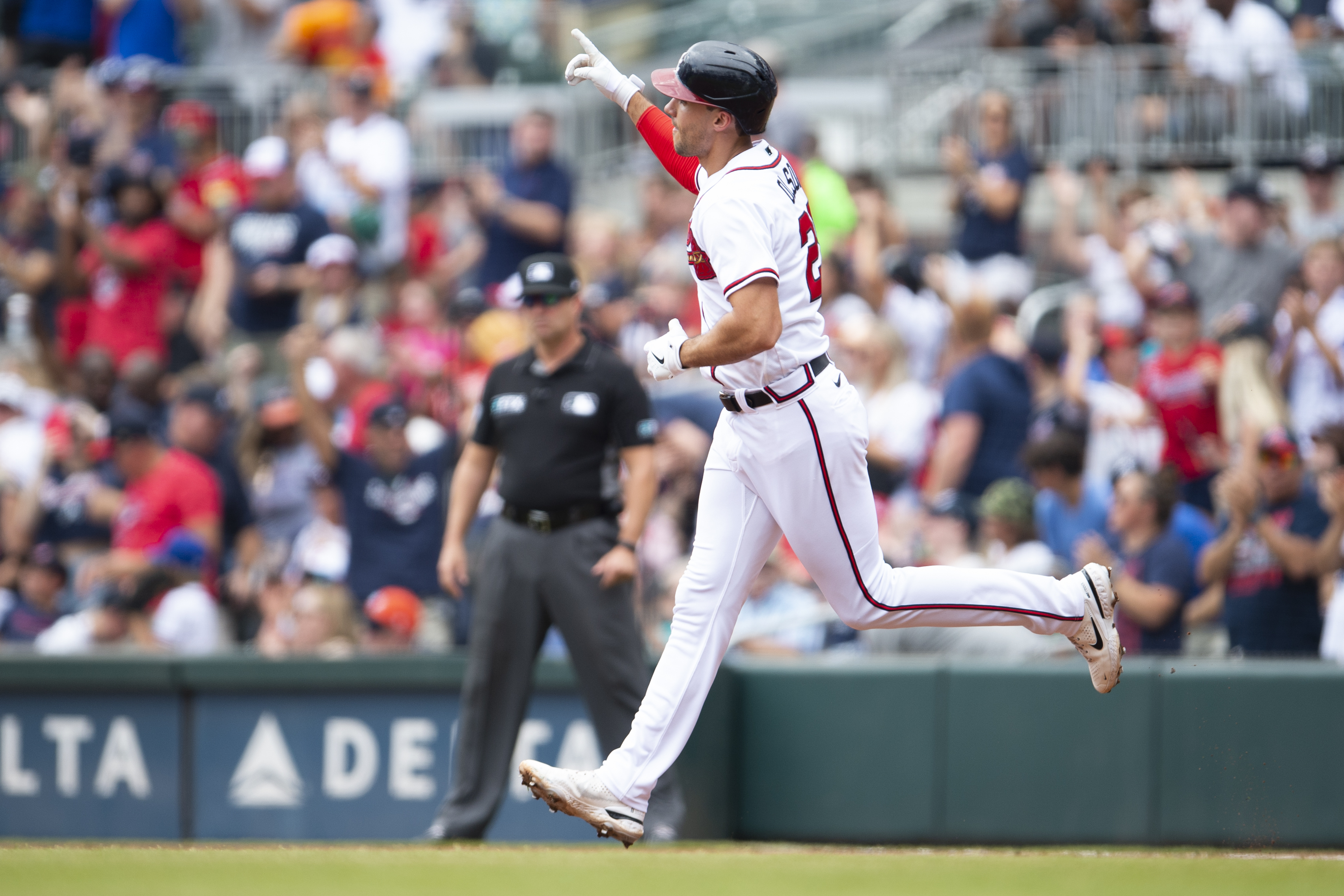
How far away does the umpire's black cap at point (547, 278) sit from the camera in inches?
266

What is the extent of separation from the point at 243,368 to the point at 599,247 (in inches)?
107

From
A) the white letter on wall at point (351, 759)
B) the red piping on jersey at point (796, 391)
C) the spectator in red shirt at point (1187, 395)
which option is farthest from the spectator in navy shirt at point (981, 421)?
the red piping on jersey at point (796, 391)

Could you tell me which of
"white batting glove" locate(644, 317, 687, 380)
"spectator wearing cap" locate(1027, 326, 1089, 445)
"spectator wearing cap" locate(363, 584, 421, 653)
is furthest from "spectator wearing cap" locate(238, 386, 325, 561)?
"white batting glove" locate(644, 317, 687, 380)

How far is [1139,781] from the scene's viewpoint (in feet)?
23.7

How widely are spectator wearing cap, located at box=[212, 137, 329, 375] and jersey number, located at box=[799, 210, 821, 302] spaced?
7921 mm

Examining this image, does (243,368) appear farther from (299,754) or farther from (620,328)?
(299,754)

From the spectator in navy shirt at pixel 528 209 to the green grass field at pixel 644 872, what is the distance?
6.38 meters

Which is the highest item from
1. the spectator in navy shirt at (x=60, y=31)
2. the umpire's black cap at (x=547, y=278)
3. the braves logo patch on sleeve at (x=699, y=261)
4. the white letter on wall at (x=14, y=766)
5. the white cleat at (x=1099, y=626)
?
the spectator in navy shirt at (x=60, y=31)

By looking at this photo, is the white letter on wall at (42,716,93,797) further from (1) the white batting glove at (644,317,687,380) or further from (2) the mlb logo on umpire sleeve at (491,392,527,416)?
(1) the white batting glove at (644,317,687,380)

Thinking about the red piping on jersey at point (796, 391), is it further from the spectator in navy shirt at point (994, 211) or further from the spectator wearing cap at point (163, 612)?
Result: the spectator in navy shirt at point (994, 211)

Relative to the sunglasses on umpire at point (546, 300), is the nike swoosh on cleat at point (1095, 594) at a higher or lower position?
lower

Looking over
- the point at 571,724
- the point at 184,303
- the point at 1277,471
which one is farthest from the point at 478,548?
the point at 184,303

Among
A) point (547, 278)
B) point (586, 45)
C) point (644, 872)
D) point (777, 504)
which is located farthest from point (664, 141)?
point (644, 872)

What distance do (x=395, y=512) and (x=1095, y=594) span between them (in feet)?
17.2
